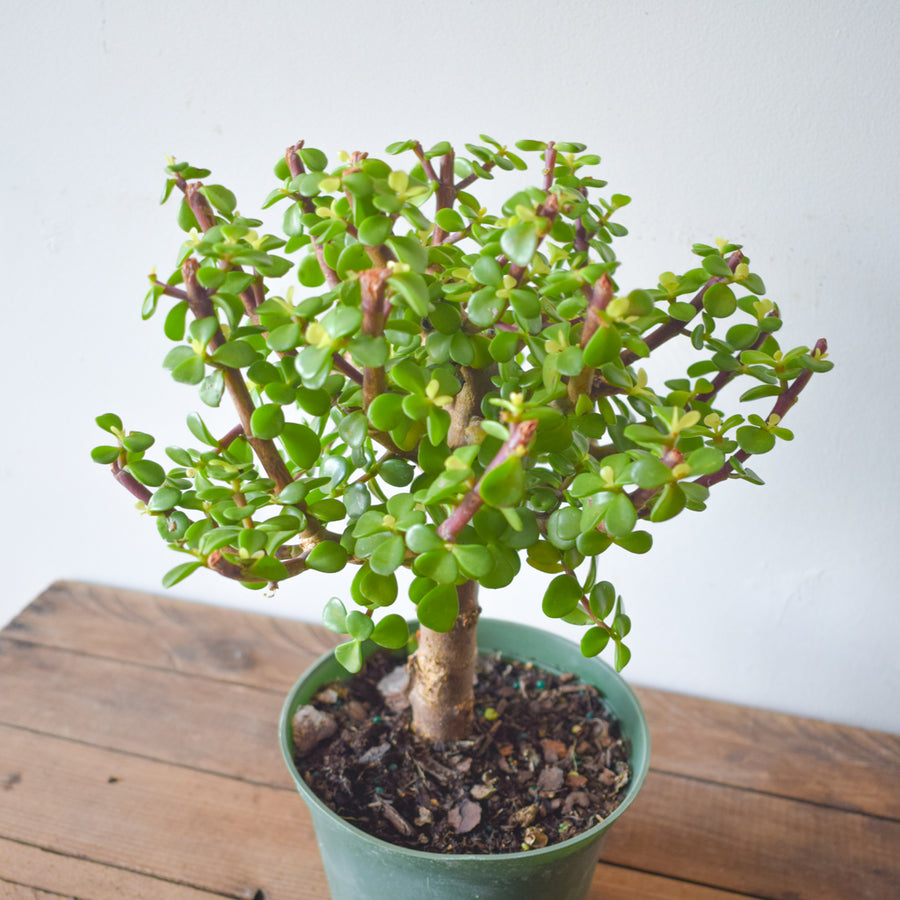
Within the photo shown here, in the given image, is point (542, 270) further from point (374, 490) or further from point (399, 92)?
point (399, 92)

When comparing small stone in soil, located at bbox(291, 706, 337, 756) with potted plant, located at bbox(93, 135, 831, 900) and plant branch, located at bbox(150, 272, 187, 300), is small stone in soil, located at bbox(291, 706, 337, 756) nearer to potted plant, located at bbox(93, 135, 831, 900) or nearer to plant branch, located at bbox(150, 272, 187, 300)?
potted plant, located at bbox(93, 135, 831, 900)

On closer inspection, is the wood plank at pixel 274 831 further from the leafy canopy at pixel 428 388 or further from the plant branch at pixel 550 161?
the plant branch at pixel 550 161

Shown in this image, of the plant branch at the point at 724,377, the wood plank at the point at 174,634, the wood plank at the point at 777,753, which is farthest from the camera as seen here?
the wood plank at the point at 174,634

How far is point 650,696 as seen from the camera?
A: 1230mm

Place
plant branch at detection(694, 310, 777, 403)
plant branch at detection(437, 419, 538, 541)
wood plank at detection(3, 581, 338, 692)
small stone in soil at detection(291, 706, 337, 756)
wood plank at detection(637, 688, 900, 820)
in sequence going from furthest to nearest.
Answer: wood plank at detection(3, 581, 338, 692)
wood plank at detection(637, 688, 900, 820)
small stone in soil at detection(291, 706, 337, 756)
plant branch at detection(694, 310, 777, 403)
plant branch at detection(437, 419, 538, 541)

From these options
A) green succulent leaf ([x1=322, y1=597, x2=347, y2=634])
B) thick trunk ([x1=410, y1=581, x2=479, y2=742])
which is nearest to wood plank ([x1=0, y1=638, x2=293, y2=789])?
thick trunk ([x1=410, y1=581, x2=479, y2=742])

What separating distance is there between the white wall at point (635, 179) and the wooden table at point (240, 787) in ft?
0.44

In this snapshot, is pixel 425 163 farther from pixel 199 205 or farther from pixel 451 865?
pixel 451 865

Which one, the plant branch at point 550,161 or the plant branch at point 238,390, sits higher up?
the plant branch at point 550,161

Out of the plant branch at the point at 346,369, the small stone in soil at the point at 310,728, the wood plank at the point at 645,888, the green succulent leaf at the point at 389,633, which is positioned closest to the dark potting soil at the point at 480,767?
the small stone in soil at the point at 310,728

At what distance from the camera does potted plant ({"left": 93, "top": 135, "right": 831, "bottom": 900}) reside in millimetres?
524

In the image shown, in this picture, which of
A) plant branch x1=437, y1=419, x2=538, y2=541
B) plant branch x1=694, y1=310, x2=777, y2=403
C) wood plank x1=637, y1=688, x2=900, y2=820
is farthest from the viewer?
wood plank x1=637, y1=688, x2=900, y2=820

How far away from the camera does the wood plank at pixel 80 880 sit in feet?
2.90

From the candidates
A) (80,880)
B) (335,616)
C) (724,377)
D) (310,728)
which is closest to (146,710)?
(80,880)
